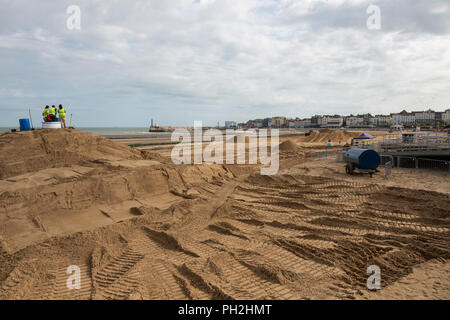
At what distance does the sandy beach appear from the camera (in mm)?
5352

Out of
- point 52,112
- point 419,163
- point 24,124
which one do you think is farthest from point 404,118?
point 24,124

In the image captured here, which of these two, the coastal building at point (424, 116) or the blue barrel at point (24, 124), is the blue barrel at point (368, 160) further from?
the coastal building at point (424, 116)

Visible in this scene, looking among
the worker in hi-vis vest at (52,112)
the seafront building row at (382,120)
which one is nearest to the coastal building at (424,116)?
the seafront building row at (382,120)

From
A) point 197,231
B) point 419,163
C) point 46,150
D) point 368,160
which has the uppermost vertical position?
point 46,150

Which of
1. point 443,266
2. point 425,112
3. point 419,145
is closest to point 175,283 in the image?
point 443,266

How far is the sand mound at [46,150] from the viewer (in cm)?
1170

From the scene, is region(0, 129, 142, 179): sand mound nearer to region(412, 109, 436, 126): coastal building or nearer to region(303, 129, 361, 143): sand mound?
region(303, 129, 361, 143): sand mound

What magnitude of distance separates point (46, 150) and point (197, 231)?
30.8 feet

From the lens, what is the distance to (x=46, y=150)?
1266cm

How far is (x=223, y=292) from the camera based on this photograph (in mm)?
5059

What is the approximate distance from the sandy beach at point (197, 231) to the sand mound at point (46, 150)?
61 millimetres

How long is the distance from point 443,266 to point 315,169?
1325 centimetres

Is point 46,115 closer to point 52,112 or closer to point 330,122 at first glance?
point 52,112
